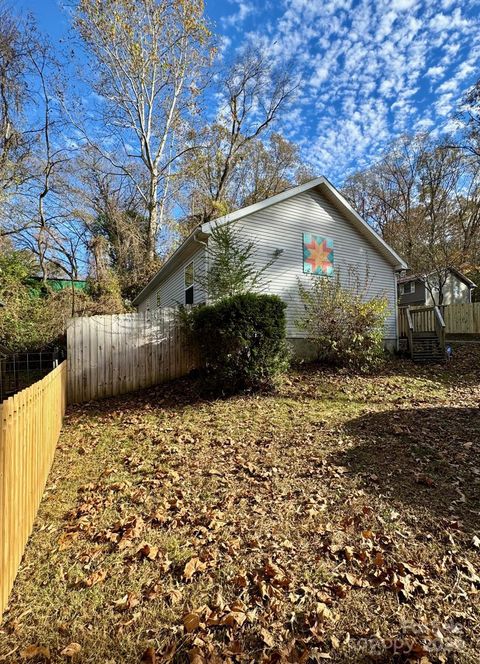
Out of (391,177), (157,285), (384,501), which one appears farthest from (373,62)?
(391,177)

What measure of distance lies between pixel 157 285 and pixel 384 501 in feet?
46.8

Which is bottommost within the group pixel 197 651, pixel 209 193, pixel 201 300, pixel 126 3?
pixel 197 651

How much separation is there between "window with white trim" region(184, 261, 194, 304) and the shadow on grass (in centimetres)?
776

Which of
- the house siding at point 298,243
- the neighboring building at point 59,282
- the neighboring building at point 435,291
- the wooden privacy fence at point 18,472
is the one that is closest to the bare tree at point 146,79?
the neighboring building at point 59,282

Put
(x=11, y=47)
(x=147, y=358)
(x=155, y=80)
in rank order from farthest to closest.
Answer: (x=155, y=80), (x=11, y=47), (x=147, y=358)

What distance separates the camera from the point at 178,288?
43.9 ft

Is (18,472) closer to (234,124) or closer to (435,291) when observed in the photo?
(234,124)

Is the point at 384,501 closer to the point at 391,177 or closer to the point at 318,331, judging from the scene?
the point at 318,331

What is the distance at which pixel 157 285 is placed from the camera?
1600cm

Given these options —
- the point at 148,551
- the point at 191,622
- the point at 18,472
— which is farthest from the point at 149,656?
the point at 18,472

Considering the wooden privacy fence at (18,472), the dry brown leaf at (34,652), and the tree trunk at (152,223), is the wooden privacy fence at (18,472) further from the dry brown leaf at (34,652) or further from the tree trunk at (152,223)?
the tree trunk at (152,223)

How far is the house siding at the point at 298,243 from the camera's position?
460 inches

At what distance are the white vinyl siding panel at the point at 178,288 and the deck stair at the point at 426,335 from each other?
8.50 metres

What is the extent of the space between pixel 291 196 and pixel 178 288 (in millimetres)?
5586
